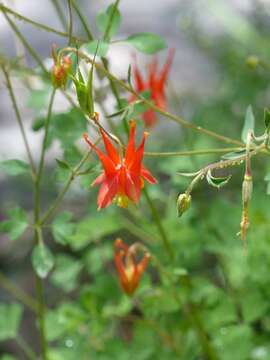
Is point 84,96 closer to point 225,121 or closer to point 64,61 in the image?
point 64,61

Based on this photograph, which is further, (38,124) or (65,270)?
(65,270)

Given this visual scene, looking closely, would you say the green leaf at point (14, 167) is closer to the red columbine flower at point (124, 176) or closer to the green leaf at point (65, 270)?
the red columbine flower at point (124, 176)

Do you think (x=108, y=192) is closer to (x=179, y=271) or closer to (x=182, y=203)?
(x=182, y=203)

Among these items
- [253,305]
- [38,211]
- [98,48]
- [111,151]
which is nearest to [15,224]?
[38,211]

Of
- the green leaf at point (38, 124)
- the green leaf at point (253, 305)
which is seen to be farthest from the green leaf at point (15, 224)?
the green leaf at point (253, 305)

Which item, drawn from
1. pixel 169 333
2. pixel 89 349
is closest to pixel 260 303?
pixel 169 333
